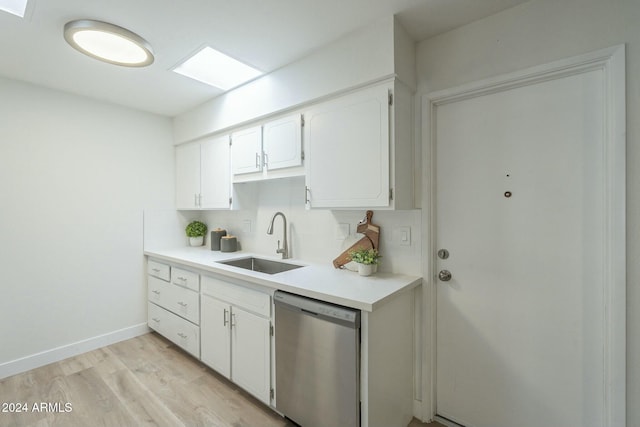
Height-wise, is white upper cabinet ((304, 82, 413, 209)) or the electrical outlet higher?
white upper cabinet ((304, 82, 413, 209))

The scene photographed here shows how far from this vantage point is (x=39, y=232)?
2.50 metres

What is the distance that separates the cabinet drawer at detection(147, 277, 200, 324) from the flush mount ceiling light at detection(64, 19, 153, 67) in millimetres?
1806

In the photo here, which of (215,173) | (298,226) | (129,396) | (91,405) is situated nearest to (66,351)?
(91,405)

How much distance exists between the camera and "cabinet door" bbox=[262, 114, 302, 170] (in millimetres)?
Answer: 2109

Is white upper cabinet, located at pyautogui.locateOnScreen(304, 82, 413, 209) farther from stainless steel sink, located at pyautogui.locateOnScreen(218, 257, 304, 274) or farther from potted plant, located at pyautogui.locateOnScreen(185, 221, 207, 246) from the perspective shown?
potted plant, located at pyautogui.locateOnScreen(185, 221, 207, 246)

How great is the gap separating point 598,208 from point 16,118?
403cm

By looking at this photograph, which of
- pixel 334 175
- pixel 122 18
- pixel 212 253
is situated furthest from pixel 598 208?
pixel 212 253

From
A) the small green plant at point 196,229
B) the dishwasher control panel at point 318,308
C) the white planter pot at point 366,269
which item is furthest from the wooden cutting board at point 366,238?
the small green plant at point 196,229

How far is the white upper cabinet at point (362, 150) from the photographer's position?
167 cm

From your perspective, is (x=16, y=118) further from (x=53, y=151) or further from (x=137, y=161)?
(x=137, y=161)

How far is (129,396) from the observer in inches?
80.9

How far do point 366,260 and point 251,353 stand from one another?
1.00 m

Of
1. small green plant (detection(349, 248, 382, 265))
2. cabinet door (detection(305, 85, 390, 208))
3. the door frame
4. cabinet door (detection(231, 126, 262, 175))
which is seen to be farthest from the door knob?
cabinet door (detection(231, 126, 262, 175))

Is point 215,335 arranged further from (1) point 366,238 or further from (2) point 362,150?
(2) point 362,150
